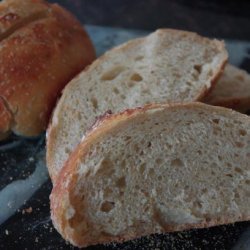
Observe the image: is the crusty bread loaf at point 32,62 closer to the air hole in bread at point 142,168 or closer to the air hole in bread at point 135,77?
the air hole in bread at point 135,77

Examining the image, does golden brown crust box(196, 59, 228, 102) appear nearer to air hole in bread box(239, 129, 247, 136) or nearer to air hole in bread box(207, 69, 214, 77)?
air hole in bread box(207, 69, 214, 77)

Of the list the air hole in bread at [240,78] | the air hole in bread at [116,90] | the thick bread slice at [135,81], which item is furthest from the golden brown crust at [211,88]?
the air hole in bread at [116,90]

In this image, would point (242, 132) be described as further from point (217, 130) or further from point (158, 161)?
point (158, 161)

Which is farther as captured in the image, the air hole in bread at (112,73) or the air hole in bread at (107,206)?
the air hole in bread at (112,73)

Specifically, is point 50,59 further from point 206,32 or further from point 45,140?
point 206,32

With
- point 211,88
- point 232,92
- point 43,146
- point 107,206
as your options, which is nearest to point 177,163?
point 107,206

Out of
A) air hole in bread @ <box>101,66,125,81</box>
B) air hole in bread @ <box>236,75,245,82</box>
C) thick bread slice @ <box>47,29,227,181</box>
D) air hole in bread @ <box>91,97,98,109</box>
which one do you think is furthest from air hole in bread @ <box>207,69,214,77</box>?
air hole in bread @ <box>91,97,98,109</box>

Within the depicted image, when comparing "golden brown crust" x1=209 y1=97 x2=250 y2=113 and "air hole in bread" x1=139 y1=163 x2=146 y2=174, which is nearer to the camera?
"air hole in bread" x1=139 y1=163 x2=146 y2=174
